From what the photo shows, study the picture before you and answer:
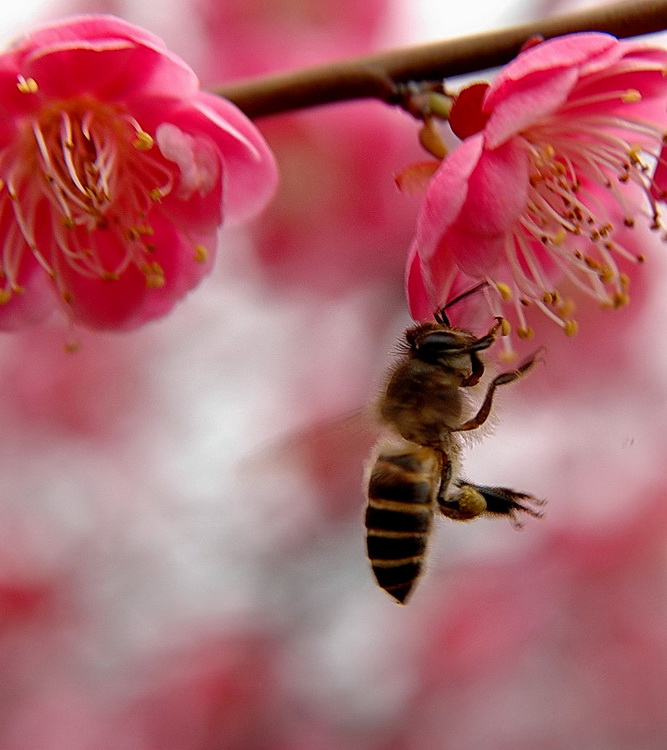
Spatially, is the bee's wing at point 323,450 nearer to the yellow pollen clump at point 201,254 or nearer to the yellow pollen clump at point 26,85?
the yellow pollen clump at point 201,254

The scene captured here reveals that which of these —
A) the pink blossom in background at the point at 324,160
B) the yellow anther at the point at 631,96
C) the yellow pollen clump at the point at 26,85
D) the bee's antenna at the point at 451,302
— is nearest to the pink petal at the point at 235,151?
the yellow pollen clump at the point at 26,85

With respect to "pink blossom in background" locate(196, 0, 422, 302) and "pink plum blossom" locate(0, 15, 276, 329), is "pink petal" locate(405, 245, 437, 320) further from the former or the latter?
"pink blossom in background" locate(196, 0, 422, 302)

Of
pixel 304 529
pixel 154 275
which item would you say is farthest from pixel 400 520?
pixel 304 529

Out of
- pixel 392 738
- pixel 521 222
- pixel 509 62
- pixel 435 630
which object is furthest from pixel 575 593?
pixel 509 62

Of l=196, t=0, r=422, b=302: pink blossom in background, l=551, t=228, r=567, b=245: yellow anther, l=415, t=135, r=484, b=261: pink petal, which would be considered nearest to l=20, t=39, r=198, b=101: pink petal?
l=415, t=135, r=484, b=261: pink petal

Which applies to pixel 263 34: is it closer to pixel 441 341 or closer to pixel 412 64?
pixel 412 64

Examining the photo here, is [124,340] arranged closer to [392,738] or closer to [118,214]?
[392,738]
